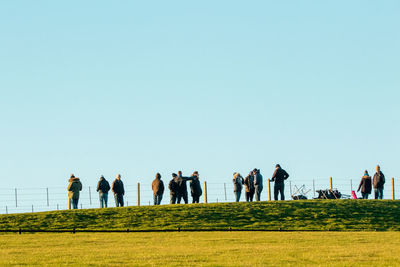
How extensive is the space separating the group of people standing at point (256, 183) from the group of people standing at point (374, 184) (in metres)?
4.69

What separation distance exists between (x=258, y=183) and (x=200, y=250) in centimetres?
1697

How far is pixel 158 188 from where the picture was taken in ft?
109

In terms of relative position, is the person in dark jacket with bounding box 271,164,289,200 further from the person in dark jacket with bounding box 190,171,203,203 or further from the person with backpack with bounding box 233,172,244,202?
the person in dark jacket with bounding box 190,171,203,203

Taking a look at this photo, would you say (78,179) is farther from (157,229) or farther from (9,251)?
(9,251)

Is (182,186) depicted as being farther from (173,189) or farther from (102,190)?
(102,190)

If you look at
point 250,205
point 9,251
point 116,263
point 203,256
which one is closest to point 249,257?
point 203,256

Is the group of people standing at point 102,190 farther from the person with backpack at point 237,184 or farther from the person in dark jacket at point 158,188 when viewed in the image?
the person with backpack at point 237,184

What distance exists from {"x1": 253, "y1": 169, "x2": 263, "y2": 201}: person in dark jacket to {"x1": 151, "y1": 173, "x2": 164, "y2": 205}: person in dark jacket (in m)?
4.29

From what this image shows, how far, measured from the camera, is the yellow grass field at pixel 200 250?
14.1 meters

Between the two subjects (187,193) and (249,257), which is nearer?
(249,257)

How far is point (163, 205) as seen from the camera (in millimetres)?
32250

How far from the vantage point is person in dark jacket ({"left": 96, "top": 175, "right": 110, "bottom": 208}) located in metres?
32.9

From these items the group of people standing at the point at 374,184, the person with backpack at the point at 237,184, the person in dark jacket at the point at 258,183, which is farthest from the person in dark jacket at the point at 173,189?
the group of people standing at the point at 374,184

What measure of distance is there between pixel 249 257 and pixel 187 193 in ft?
61.0
